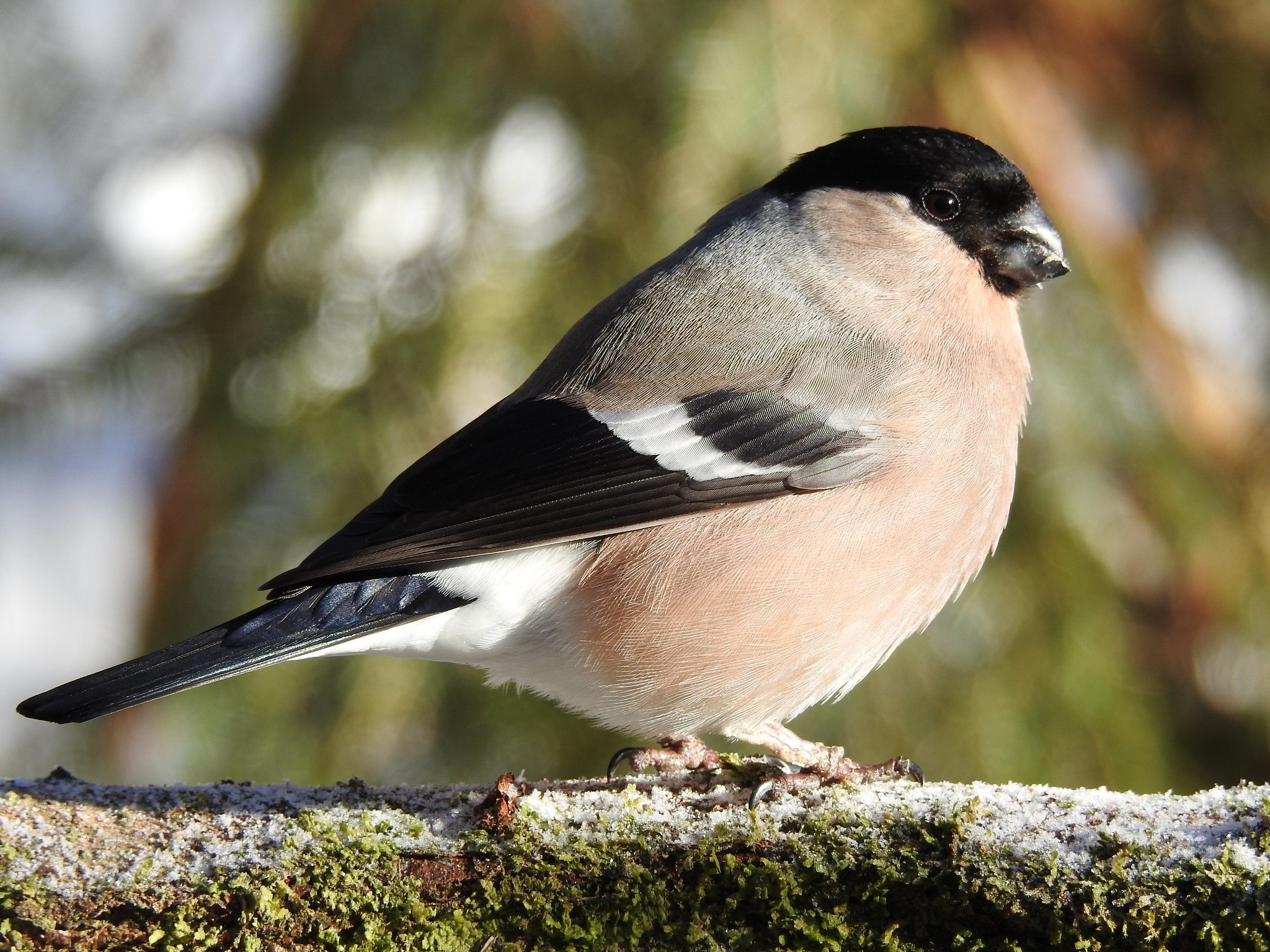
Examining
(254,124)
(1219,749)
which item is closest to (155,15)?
(254,124)

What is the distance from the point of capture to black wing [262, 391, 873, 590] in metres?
2.36

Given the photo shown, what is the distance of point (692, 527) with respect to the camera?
8.09 feet

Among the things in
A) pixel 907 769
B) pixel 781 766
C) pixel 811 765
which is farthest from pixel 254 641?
pixel 907 769

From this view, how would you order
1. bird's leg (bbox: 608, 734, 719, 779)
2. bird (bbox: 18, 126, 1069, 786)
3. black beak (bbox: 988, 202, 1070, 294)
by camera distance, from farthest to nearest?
black beak (bbox: 988, 202, 1070, 294), bird's leg (bbox: 608, 734, 719, 779), bird (bbox: 18, 126, 1069, 786)

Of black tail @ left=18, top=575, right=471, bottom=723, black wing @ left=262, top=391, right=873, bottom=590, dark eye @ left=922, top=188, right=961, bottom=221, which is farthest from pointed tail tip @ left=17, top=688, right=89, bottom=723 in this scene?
dark eye @ left=922, top=188, right=961, bottom=221

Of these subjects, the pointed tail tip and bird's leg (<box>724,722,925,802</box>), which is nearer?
the pointed tail tip

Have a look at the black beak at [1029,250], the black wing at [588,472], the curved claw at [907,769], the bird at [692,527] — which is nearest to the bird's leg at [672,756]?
the bird at [692,527]

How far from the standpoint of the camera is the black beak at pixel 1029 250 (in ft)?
9.69

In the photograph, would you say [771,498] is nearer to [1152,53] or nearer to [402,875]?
[402,875]

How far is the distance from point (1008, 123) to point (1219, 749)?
6.73ft

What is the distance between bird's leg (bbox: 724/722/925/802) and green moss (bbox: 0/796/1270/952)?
0.22m

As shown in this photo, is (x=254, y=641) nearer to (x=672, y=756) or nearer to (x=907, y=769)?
(x=672, y=756)

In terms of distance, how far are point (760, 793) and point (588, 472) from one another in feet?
2.71

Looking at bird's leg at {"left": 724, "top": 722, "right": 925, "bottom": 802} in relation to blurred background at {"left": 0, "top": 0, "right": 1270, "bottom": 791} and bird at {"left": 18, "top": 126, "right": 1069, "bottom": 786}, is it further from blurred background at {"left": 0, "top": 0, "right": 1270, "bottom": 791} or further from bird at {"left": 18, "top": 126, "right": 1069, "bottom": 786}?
blurred background at {"left": 0, "top": 0, "right": 1270, "bottom": 791}
